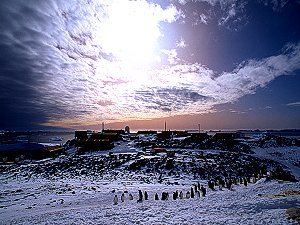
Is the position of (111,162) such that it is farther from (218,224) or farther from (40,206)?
(218,224)

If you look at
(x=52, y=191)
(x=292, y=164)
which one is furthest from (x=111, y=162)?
(x=292, y=164)

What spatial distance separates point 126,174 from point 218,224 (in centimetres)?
2344

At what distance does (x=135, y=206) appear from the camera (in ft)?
58.6

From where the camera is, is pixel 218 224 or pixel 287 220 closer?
pixel 287 220

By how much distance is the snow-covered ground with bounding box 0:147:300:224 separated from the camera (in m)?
13.9

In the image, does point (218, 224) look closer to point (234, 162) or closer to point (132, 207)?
point (132, 207)

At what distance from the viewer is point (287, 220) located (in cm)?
1166

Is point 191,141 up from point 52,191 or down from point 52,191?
up

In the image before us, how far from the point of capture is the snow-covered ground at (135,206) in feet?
45.6

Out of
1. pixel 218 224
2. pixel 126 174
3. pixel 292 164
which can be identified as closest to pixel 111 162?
pixel 126 174

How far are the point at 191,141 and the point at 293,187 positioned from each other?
166 feet

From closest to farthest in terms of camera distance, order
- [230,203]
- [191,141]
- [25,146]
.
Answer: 1. [230,203]
2. [191,141]
3. [25,146]

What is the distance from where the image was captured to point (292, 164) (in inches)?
1972

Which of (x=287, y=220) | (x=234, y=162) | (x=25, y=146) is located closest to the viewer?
(x=287, y=220)
